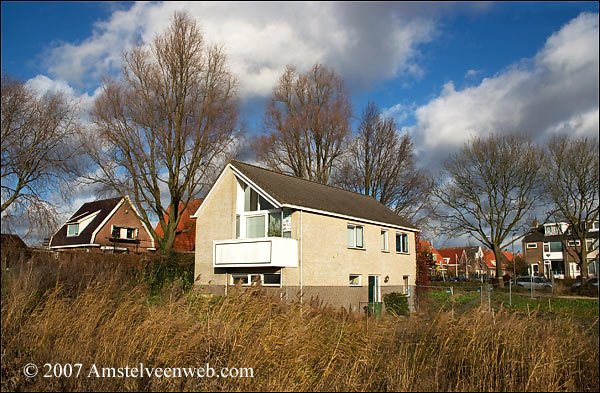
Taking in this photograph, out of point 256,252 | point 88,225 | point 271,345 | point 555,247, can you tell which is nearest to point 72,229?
point 88,225

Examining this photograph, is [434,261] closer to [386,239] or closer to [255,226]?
[386,239]

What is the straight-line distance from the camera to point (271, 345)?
23.2 ft

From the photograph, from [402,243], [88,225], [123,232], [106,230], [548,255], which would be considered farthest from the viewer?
[548,255]

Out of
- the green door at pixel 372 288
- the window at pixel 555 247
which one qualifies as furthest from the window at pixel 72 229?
the window at pixel 555 247

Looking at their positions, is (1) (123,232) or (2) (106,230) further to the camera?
(1) (123,232)

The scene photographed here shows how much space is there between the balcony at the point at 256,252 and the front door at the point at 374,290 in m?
6.27

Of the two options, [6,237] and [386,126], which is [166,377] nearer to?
[6,237]

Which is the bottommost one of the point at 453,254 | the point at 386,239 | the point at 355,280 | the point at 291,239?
the point at 355,280

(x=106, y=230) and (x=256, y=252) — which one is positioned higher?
(x=106, y=230)

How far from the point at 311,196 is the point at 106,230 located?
24.5 meters

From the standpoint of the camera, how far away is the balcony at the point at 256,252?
20734mm

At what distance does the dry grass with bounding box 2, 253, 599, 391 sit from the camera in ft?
20.7

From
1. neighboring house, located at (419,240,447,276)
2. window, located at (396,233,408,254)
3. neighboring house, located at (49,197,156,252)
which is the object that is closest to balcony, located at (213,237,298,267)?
window, located at (396,233,408,254)

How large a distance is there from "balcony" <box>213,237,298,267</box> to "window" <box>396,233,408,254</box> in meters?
9.80
